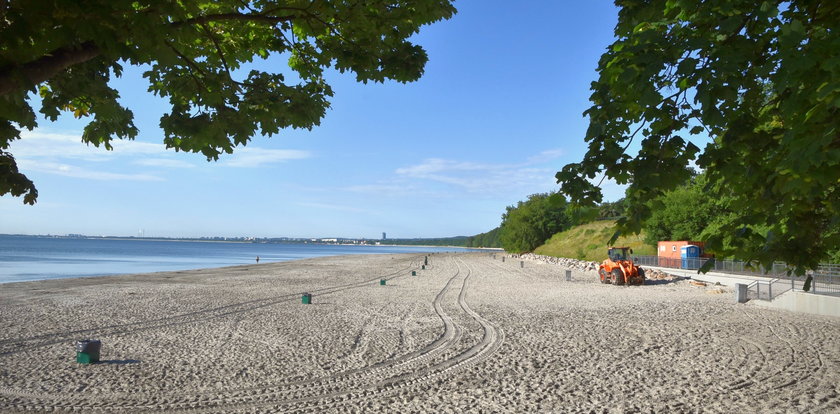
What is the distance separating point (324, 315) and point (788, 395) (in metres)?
11.7

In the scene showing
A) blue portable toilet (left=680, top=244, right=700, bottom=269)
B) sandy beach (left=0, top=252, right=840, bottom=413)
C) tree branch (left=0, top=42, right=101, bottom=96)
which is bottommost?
sandy beach (left=0, top=252, right=840, bottom=413)

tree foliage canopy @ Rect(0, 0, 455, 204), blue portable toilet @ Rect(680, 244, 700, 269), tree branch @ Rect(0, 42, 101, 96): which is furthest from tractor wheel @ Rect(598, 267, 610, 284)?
tree branch @ Rect(0, 42, 101, 96)

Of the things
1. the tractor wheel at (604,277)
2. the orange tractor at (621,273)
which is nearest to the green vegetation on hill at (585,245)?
the tractor wheel at (604,277)

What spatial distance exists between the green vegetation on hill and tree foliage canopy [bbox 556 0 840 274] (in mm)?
36230

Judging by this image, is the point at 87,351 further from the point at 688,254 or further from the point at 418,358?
the point at 688,254

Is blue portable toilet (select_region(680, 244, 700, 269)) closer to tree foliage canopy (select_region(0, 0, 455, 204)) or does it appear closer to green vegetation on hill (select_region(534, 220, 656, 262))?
green vegetation on hill (select_region(534, 220, 656, 262))

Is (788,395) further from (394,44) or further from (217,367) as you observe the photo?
(217,367)

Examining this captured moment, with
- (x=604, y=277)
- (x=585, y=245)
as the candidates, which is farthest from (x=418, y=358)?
(x=585, y=245)

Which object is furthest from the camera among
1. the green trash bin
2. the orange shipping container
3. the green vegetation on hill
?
the green vegetation on hill

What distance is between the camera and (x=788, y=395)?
732 centimetres

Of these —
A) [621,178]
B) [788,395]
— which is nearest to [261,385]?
[621,178]

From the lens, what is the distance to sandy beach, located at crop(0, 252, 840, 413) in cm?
711

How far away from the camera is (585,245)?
64125 millimetres

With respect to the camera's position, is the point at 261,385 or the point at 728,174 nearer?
the point at 728,174
